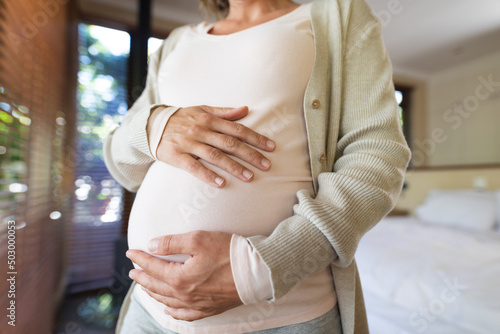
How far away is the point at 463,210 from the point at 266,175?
8.48 ft

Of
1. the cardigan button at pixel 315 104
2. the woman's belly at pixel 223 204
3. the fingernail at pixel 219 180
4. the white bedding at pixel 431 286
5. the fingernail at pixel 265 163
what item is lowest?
the white bedding at pixel 431 286

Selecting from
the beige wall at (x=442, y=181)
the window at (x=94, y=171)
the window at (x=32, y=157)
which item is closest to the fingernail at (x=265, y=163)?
the window at (x=32, y=157)

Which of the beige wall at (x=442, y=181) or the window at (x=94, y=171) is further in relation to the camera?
the beige wall at (x=442, y=181)

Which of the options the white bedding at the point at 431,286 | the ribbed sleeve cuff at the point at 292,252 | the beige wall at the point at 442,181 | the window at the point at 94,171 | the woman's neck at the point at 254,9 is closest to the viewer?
the ribbed sleeve cuff at the point at 292,252

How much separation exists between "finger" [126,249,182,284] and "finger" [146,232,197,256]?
15mm

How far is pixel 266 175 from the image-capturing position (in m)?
0.52

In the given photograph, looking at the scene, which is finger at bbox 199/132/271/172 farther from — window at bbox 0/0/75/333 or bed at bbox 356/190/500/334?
bed at bbox 356/190/500/334

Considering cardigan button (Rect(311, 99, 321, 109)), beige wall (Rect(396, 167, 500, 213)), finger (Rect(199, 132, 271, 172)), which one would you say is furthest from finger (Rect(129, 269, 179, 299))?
beige wall (Rect(396, 167, 500, 213))

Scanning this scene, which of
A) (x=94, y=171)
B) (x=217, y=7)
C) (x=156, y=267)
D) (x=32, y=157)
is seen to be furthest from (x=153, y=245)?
(x=94, y=171)

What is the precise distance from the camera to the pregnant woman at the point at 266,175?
425mm

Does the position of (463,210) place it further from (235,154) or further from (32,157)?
(32,157)

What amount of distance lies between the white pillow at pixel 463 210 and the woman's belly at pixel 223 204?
7.84 ft

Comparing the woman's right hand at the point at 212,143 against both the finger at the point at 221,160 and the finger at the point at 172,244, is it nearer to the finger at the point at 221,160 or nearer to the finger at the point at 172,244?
the finger at the point at 221,160

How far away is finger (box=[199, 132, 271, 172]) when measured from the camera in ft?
1.66
